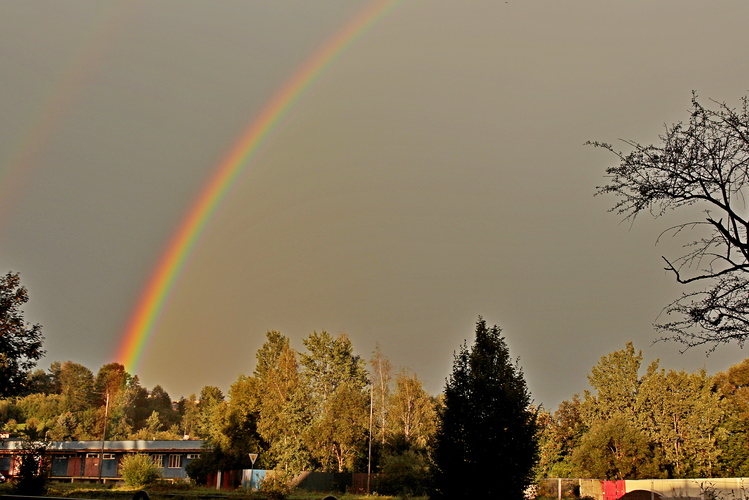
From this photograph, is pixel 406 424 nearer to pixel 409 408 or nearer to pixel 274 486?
pixel 409 408

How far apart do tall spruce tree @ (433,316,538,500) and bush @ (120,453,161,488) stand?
3521cm

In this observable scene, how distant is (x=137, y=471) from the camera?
52188mm

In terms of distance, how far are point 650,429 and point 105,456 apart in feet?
196

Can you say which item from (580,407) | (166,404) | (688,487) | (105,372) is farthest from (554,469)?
(166,404)

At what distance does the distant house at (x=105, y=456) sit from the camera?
7700cm

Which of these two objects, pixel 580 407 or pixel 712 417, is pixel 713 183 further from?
pixel 580 407

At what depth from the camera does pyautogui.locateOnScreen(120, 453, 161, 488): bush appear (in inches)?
2052

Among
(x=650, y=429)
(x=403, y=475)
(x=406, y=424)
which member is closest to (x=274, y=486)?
(x=403, y=475)

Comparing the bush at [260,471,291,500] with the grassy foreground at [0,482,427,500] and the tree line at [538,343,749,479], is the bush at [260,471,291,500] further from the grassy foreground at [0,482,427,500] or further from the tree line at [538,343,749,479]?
the tree line at [538,343,749,479]

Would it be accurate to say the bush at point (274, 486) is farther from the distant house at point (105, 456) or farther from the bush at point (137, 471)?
the distant house at point (105, 456)

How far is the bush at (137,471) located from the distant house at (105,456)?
940 inches

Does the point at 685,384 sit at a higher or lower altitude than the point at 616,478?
higher

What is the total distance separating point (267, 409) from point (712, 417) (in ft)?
139

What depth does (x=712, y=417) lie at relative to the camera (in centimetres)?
6291
